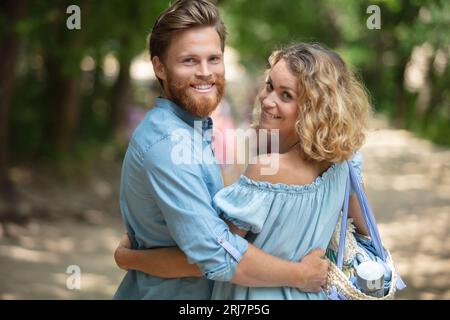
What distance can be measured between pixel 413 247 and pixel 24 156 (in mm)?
6373

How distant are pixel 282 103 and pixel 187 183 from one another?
415 mm

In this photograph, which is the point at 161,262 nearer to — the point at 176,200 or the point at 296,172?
the point at 176,200

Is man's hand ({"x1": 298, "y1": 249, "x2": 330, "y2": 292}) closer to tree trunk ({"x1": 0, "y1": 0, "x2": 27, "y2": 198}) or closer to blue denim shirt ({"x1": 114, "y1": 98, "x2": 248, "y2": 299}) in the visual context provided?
blue denim shirt ({"x1": 114, "y1": 98, "x2": 248, "y2": 299})

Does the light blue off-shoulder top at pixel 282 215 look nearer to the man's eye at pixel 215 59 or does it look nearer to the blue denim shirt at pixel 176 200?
the blue denim shirt at pixel 176 200

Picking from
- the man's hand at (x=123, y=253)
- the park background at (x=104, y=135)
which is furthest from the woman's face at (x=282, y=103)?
the park background at (x=104, y=135)

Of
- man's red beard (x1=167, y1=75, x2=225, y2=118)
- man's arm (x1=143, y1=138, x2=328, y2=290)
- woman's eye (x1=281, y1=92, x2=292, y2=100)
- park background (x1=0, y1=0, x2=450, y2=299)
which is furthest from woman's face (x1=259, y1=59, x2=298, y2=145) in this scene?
park background (x1=0, y1=0, x2=450, y2=299)

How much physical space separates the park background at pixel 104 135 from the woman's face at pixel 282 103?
1823 mm

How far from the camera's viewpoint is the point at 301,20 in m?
16.5

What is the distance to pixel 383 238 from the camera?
324 inches

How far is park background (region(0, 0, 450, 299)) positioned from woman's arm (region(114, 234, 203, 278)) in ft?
5.90

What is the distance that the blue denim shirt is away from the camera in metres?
2.14

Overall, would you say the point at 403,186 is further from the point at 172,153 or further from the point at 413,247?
the point at 172,153

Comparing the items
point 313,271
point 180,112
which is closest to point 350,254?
point 313,271

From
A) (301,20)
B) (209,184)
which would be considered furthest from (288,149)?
(301,20)
